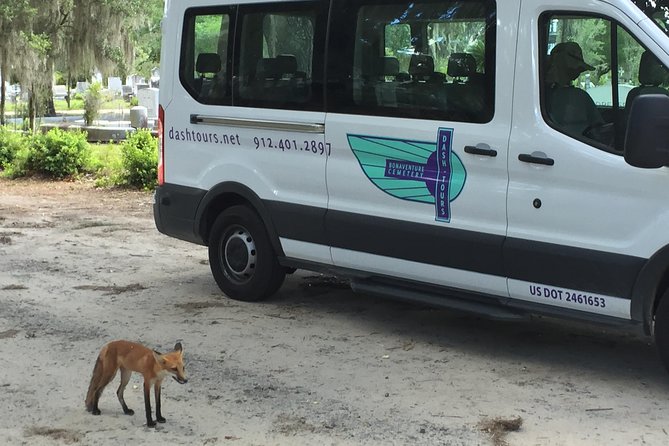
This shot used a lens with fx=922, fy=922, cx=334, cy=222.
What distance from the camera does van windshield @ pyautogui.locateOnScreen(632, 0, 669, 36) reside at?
202 inches

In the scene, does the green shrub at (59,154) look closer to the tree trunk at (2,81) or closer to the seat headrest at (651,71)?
the tree trunk at (2,81)

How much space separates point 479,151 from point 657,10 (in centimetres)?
128

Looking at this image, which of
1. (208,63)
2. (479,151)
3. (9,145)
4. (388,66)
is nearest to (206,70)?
(208,63)

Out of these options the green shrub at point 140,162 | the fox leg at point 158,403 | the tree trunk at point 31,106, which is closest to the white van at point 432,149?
the fox leg at point 158,403

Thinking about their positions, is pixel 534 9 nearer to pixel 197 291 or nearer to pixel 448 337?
pixel 448 337

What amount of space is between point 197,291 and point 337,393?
2811 mm

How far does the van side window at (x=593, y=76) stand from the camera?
5.11 meters

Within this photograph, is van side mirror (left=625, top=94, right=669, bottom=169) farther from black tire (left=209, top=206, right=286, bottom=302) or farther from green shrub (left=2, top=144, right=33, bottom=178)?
green shrub (left=2, top=144, right=33, bottom=178)

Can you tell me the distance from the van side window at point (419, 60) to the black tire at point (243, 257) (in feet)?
4.27

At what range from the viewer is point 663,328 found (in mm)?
5070

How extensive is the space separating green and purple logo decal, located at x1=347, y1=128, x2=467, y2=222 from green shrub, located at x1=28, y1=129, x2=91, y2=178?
10147 millimetres

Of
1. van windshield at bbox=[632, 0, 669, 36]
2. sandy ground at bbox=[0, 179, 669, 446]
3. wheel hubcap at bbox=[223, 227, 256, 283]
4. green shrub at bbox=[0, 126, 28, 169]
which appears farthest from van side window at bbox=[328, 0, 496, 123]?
green shrub at bbox=[0, 126, 28, 169]

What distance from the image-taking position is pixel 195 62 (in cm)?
745

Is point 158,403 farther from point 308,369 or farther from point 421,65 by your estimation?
point 421,65
